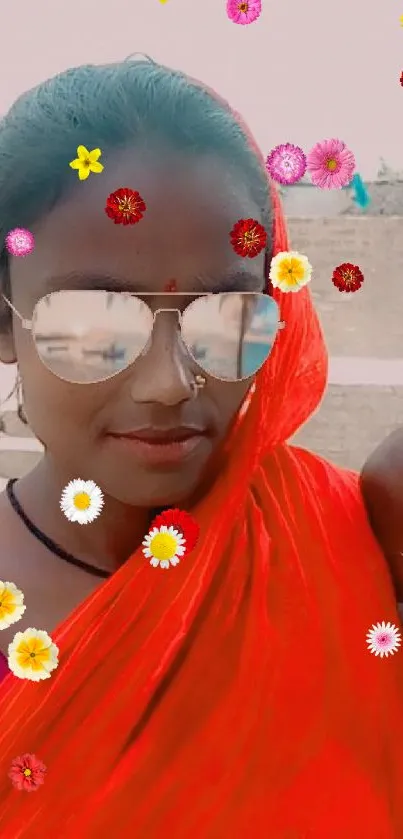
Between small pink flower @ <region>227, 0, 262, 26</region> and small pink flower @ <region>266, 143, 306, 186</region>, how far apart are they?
115mm

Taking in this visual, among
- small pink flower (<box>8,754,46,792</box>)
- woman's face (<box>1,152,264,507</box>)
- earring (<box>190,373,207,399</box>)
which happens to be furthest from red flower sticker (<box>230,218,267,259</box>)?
small pink flower (<box>8,754,46,792</box>)

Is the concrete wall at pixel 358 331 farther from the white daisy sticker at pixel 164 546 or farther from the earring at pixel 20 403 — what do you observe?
the earring at pixel 20 403

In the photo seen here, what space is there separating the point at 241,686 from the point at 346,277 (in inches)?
15.1

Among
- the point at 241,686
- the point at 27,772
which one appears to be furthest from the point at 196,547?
the point at 27,772

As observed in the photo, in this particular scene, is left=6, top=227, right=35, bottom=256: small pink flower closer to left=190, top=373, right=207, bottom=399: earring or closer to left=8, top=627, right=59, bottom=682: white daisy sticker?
left=190, top=373, right=207, bottom=399: earring

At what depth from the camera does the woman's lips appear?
69 cm

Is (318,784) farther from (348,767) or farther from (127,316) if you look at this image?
(127,316)

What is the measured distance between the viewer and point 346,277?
Answer: 0.77m

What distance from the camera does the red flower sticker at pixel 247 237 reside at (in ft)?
2.22

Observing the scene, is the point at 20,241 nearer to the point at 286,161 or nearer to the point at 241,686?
the point at 286,161

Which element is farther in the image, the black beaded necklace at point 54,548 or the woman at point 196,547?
the black beaded necklace at point 54,548

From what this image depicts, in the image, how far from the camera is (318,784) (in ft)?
2.37

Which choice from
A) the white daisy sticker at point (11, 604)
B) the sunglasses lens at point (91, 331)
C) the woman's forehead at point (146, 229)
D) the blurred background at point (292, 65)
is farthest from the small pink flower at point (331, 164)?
the white daisy sticker at point (11, 604)

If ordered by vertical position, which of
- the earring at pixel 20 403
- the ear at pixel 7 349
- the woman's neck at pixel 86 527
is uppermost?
the ear at pixel 7 349
